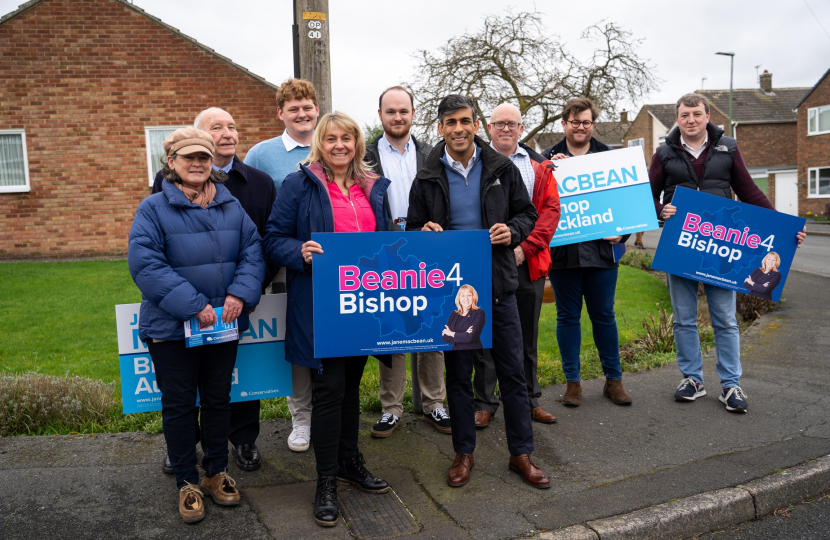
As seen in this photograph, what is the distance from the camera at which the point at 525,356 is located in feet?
15.9

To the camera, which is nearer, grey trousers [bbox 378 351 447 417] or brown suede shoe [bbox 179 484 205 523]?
brown suede shoe [bbox 179 484 205 523]

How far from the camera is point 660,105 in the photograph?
59.2 meters

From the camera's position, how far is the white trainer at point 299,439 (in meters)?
4.30

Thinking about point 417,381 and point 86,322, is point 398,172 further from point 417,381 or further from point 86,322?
point 86,322

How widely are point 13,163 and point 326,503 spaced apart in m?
14.1

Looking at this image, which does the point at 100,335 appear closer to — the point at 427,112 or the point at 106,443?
the point at 106,443

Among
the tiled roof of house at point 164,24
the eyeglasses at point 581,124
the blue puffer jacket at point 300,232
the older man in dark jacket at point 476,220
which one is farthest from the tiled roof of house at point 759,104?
the blue puffer jacket at point 300,232

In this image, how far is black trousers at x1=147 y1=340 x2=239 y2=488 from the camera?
340 cm

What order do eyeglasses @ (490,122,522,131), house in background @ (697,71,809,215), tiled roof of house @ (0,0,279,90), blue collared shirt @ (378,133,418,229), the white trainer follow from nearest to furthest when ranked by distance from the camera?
the white trainer → blue collared shirt @ (378,133,418,229) → eyeglasses @ (490,122,522,131) → tiled roof of house @ (0,0,279,90) → house in background @ (697,71,809,215)

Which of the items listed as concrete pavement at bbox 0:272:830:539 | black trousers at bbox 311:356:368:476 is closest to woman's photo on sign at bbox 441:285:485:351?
black trousers at bbox 311:356:368:476

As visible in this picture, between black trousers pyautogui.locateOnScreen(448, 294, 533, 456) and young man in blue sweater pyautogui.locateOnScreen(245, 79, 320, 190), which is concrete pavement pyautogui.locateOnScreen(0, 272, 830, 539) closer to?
black trousers pyautogui.locateOnScreen(448, 294, 533, 456)

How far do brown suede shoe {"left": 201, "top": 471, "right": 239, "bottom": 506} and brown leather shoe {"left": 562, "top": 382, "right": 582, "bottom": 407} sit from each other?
275 centimetres

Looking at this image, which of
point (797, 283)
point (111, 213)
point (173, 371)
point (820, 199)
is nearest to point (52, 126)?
point (111, 213)

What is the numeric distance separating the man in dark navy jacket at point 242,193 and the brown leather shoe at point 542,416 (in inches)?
80.8
